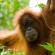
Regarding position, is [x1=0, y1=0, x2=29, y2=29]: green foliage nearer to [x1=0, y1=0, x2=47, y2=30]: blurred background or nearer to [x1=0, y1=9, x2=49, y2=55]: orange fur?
[x1=0, y1=0, x2=47, y2=30]: blurred background

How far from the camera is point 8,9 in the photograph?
3.66 metres

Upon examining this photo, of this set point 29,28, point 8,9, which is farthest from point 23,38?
point 8,9

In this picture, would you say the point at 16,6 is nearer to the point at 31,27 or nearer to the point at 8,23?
the point at 8,23

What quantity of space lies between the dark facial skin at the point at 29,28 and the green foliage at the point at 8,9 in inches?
12.5

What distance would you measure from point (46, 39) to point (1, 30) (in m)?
1.11

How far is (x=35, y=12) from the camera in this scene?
3408 millimetres

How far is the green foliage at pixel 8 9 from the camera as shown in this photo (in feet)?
11.2

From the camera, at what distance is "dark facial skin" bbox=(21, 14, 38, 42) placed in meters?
3.03

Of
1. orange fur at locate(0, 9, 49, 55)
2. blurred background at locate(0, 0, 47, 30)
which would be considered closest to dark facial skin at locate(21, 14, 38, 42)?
orange fur at locate(0, 9, 49, 55)

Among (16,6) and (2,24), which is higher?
(16,6)

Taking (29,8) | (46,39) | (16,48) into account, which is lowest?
(16,48)

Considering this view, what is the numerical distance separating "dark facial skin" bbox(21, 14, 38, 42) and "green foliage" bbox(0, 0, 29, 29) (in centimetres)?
32

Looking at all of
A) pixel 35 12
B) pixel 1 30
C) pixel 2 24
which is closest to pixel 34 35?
pixel 35 12

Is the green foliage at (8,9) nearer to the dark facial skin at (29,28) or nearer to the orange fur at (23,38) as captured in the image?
the orange fur at (23,38)
